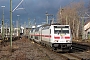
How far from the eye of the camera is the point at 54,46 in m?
24.9

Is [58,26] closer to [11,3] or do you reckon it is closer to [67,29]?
[67,29]

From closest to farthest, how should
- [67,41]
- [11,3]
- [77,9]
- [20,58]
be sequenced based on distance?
[20,58], [67,41], [11,3], [77,9]

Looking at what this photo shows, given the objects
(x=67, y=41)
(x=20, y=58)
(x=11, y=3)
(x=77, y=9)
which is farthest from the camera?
(x=77, y=9)

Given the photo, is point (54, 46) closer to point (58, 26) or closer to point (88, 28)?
point (58, 26)

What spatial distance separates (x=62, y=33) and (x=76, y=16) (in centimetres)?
5437

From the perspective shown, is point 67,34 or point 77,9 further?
point 77,9

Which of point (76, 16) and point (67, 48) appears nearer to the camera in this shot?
point (67, 48)

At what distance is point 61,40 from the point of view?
2478 cm

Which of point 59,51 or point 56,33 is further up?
point 56,33

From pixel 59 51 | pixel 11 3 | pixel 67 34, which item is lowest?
pixel 59 51

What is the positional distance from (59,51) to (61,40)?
5.87 feet

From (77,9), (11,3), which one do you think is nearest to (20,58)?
(11,3)

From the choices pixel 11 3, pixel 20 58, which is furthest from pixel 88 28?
pixel 20 58

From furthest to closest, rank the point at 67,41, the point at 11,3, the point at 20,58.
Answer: the point at 11,3 < the point at 67,41 < the point at 20,58
